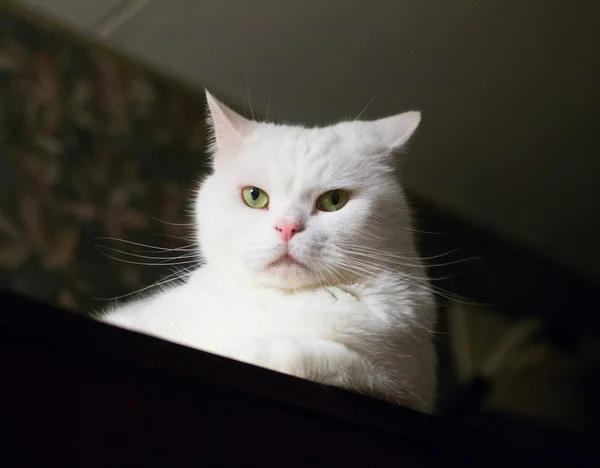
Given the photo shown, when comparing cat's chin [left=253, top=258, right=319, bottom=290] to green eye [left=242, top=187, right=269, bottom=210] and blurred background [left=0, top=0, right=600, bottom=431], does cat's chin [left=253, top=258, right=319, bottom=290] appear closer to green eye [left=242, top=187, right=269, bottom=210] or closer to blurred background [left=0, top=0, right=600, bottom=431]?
green eye [left=242, top=187, right=269, bottom=210]

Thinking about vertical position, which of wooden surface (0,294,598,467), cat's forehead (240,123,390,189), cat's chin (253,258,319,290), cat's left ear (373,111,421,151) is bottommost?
wooden surface (0,294,598,467)

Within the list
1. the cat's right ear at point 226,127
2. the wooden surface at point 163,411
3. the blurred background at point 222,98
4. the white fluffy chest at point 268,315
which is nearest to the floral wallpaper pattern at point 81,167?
the blurred background at point 222,98

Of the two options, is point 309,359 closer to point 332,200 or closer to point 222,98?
point 332,200

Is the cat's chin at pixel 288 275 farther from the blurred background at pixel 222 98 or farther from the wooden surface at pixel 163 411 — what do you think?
the blurred background at pixel 222 98

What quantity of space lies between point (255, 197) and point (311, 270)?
0.47 ft

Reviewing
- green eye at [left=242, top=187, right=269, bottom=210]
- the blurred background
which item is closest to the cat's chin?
green eye at [left=242, top=187, right=269, bottom=210]

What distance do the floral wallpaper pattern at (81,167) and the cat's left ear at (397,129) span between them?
2.04 ft

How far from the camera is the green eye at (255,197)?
76 cm

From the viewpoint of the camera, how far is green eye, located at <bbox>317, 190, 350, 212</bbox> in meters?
0.75

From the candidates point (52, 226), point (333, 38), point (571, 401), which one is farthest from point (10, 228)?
point (571, 401)

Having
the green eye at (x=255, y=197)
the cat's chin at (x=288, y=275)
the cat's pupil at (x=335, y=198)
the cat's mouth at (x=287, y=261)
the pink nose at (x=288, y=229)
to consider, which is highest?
the cat's pupil at (x=335, y=198)

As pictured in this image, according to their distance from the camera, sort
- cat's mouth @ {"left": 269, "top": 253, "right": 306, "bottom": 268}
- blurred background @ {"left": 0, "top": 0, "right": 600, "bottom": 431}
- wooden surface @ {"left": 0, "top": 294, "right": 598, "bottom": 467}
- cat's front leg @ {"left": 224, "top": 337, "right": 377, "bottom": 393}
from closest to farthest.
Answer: wooden surface @ {"left": 0, "top": 294, "right": 598, "bottom": 467}
cat's front leg @ {"left": 224, "top": 337, "right": 377, "bottom": 393}
cat's mouth @ {"left": 269, "top": 253, "right": 306, "bottom": 268}
blurred background @ {"left": 0, "top": 0, "right": 600, "bottom": 431}

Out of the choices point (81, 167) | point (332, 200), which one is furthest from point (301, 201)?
point (81, 167)

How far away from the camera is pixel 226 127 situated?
2.76 feet
